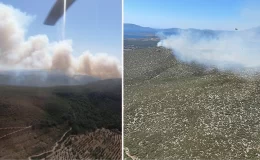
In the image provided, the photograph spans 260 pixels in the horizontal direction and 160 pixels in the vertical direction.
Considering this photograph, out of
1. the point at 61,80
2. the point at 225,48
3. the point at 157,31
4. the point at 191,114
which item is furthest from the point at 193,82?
the point at 61,80

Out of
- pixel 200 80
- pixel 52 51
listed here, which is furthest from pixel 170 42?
pixel 52 51

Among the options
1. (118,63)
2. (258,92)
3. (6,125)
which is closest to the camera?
(6,125)

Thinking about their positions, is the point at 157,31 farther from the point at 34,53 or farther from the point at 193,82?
the point at 34,53

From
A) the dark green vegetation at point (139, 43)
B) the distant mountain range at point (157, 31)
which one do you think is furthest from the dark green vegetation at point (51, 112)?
the dark green vegetation at point (139, 43)

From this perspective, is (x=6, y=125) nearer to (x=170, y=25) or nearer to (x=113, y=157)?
(x=113, y=157)

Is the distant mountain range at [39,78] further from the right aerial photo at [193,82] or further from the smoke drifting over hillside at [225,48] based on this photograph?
the smoke drifting over hillside at [225,48]

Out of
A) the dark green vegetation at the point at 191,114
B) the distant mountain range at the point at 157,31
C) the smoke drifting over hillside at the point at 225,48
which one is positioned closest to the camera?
the dark green vegetation at the point at 191,114

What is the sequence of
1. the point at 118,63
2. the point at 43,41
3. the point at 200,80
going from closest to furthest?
1. the point at 43,41
2. the point at 118,63
3. the point at 200,80
